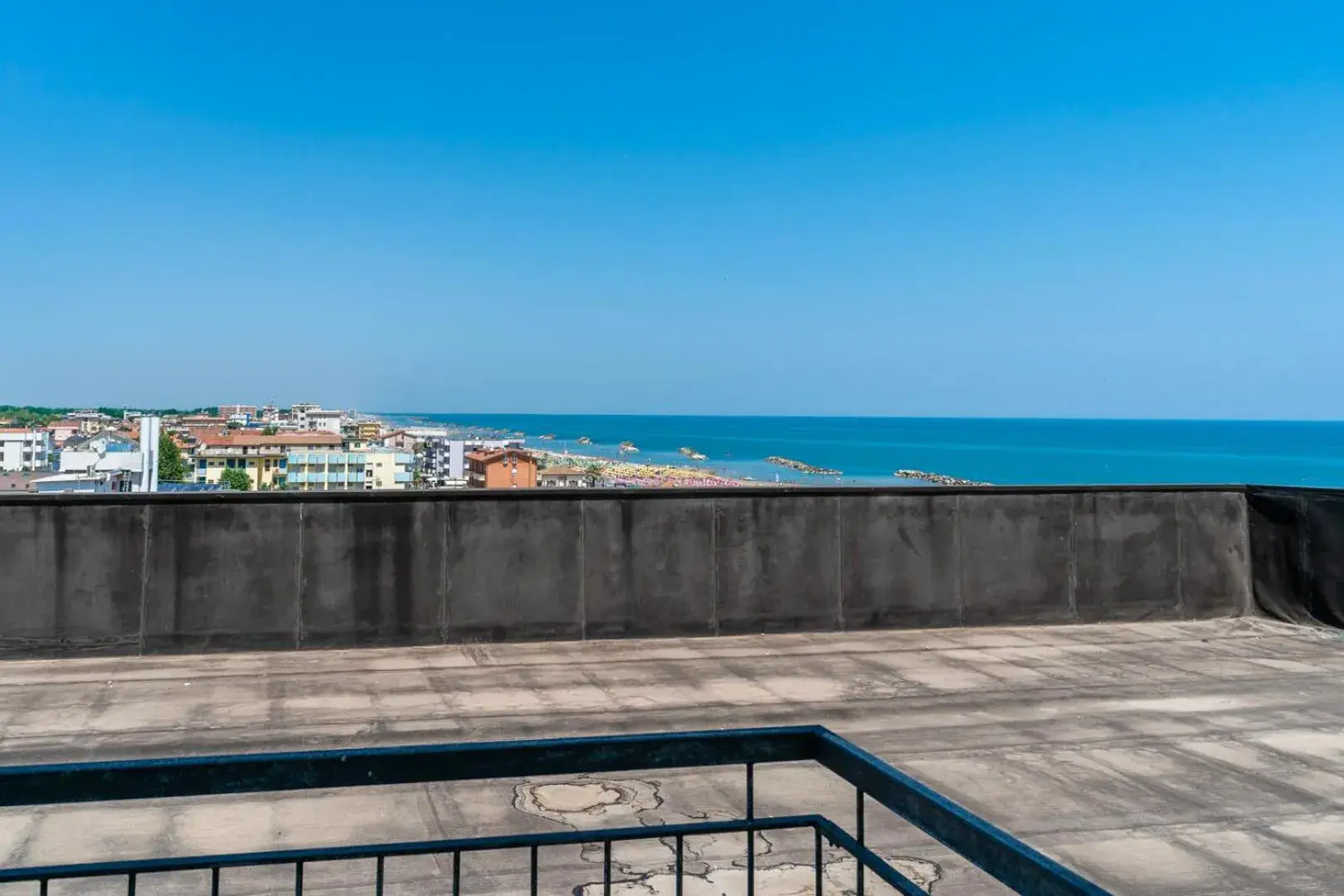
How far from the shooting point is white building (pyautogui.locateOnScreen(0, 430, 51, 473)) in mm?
94625

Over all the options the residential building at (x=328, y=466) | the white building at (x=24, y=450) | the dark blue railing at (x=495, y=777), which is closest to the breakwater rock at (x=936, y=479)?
the dark blue railing at (x=495, y=777)

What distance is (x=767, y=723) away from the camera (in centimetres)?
797

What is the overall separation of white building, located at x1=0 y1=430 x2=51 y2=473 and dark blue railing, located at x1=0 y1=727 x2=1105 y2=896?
98742mm

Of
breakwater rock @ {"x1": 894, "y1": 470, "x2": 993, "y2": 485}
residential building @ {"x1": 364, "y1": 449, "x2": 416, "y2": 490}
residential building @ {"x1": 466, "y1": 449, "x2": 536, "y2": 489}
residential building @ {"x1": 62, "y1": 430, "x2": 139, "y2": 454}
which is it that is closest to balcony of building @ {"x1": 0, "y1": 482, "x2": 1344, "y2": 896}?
breakwater rock @ {"x1": 894, "y1": 470, "x2": 993, "y2": 485}

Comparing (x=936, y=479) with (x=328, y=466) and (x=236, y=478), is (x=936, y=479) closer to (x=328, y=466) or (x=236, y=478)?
(x=328, y=466)

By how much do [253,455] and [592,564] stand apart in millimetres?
119540

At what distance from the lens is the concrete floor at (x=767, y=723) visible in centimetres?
533

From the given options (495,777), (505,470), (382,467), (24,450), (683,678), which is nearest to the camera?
(495,777)

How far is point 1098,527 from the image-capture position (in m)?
12.9

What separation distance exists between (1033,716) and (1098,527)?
17.4 ft

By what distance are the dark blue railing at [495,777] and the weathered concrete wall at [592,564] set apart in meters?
8.32

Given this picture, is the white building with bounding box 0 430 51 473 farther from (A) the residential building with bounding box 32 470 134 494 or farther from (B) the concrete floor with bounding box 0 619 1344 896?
(B) the concrete floor with bounding box 0 619 1344 896

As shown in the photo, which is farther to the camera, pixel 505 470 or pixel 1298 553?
pixel 505 470

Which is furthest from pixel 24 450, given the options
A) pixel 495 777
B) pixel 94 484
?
pixel 495 777
